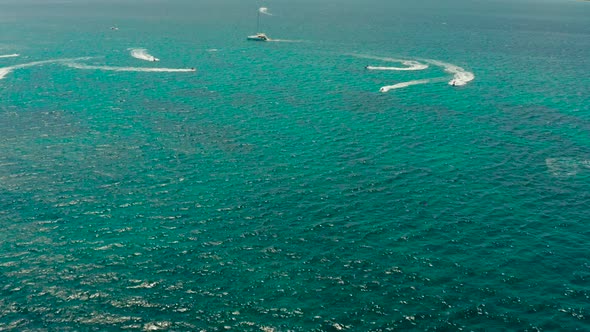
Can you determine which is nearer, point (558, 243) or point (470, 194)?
point (558, 243)

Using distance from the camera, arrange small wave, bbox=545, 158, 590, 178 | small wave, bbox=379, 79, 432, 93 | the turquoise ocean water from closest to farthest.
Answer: the turquoise ocean water
small wave, bbox=545, 158, 590, 178
small wave, bbox=379, 79, 432, 93

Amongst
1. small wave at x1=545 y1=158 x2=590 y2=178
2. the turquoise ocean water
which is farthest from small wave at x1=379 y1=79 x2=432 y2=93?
small wave at x1=545 y1=158 x2=590 y2=178

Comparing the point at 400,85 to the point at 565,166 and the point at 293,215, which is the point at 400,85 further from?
the point at 293,215

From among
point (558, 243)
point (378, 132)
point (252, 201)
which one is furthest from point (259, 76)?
point (558, 243)

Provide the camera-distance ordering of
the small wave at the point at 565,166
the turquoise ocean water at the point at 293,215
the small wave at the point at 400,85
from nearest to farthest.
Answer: the turquoise ocean water at the point at 293,215, the small wave at the point at 565,166, the small wave at the point at 400,85

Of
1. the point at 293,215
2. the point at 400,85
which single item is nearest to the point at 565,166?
the point at 293,215

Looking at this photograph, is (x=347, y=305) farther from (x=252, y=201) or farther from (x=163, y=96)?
(x=163, y=96)

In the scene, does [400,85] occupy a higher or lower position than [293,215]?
higher

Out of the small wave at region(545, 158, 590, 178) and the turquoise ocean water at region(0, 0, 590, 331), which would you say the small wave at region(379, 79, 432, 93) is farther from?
the small wave at region(545, 158, 590, 178)

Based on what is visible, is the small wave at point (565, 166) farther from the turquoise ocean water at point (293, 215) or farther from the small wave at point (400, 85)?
the small wave at point (400, 85)

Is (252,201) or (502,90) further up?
(502,90)

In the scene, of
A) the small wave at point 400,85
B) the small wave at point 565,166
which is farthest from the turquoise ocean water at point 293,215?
the small wave at point 400,85
